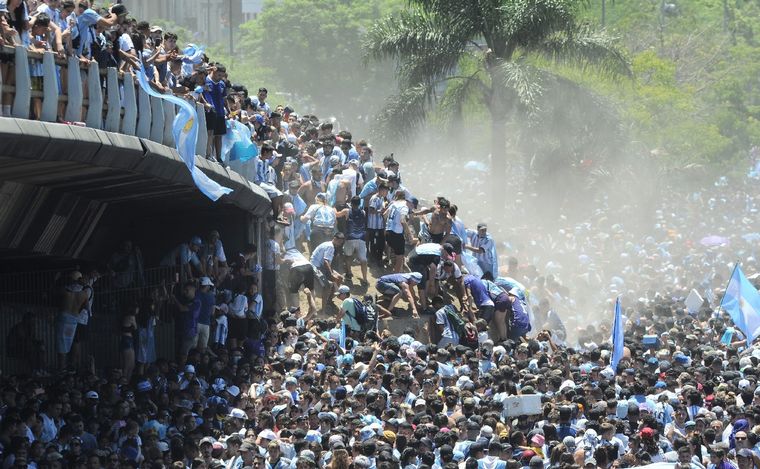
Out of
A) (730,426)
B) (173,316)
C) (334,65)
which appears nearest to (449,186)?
(334,65)

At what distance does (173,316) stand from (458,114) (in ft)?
67.2

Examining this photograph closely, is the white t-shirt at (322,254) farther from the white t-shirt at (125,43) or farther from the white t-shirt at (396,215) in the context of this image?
the white t-shirt at (125,43)

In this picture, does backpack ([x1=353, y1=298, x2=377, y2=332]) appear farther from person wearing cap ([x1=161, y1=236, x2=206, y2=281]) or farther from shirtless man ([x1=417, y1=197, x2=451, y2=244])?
person wearing cap ([x1=161, y1=236, x2=206, y2=281])

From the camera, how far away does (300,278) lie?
24734mm

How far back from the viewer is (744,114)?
7000cm

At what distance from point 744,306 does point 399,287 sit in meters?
5.30

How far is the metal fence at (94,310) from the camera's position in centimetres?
2036

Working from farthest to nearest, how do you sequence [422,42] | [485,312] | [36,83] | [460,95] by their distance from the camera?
[460,95], [422,42], [485,312], [36,83]

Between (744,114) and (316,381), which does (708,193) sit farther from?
(316,381)

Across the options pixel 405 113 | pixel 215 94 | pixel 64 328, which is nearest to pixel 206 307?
pixel 64 328

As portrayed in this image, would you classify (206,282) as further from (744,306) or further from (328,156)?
(744,306)

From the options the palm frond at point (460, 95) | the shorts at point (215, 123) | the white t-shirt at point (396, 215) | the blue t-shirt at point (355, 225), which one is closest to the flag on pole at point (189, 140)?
the shorts at point (215, 123)

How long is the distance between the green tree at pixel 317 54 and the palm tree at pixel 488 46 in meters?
38.7

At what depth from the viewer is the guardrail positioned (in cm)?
1641
